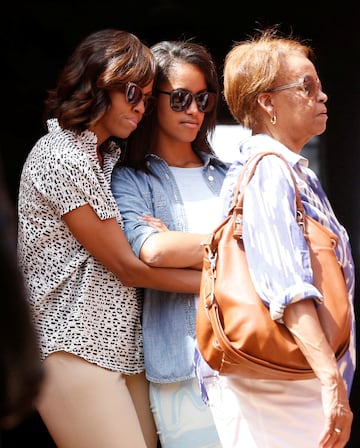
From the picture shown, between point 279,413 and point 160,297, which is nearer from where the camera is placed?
point 279,413

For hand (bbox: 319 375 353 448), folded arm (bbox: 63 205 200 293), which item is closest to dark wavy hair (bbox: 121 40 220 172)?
folded arm (bbox: 63 205 200 293)

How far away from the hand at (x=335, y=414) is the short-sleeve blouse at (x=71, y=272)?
76 cm

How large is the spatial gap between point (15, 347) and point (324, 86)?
336 centimetres

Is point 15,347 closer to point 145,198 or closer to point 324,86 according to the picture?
point 145,198

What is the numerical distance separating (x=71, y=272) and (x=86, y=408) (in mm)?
393

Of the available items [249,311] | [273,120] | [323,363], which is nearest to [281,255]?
[249,311]

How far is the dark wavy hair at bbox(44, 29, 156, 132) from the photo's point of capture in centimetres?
292

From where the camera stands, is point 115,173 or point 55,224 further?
point 115,173

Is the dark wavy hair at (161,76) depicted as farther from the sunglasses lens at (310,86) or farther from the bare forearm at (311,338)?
the bare forearm at (311,338)

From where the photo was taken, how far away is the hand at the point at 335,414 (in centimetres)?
229

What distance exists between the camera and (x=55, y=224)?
2.88m

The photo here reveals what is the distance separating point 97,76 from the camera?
2934mm

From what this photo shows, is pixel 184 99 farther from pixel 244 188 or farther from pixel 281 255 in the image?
pixel 281 255

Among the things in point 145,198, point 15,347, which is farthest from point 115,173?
point 15,347
